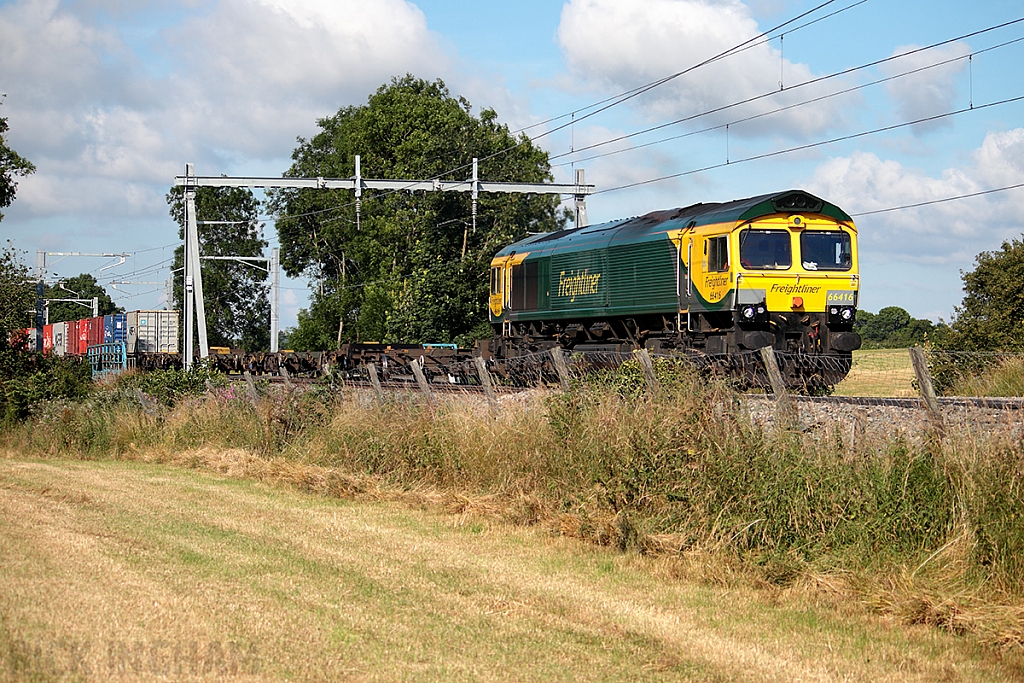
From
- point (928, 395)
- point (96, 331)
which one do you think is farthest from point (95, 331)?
point (928, 395)

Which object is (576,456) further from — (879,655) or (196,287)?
(196,287)

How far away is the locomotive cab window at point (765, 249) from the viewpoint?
64.7 feet

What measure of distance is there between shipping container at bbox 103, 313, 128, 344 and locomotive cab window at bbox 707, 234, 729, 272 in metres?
31.4

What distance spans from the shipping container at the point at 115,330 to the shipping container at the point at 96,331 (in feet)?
2.14

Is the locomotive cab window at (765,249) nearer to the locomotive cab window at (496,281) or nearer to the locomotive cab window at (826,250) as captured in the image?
the locomotive cab window at (826,250)

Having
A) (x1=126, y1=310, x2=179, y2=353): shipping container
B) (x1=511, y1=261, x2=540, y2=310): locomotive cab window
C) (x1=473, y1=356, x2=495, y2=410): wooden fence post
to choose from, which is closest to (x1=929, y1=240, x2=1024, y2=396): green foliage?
(x1=511, y1=261, x2=540, y2=310): locomotive cab window

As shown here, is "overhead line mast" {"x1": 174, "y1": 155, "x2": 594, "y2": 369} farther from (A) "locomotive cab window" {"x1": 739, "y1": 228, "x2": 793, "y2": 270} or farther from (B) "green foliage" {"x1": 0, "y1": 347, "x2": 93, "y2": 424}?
(A) "locomotive cab window" {"x1": 739, "y1": 228, "x2": 793, "y2": 270}

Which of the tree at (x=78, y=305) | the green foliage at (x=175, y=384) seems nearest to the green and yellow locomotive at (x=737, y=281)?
the green foliage at (x=175, y=384)

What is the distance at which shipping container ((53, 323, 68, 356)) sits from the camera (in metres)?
52.3

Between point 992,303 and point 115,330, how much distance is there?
111 ft

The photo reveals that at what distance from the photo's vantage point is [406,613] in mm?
7406

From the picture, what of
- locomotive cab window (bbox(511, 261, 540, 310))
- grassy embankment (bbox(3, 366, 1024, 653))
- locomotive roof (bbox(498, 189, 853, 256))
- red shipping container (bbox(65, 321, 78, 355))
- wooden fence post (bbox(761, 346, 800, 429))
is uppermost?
locomotive roof (bbox(498, 189, 853, 256))

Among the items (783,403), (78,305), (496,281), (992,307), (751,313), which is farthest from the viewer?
(78,305)

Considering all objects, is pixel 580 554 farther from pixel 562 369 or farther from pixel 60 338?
pixel 60 338
